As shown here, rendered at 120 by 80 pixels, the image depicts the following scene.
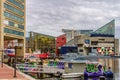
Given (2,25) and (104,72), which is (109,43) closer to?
(2,25)

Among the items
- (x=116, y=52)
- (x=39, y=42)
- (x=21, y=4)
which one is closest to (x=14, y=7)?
Result: (x=21, y=4)

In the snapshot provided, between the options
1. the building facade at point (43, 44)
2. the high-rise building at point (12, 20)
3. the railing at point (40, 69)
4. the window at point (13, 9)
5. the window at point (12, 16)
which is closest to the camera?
A: the railing at point (40, 69)

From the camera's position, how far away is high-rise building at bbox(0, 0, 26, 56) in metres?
93.6

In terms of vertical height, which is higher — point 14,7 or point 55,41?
point 14,7

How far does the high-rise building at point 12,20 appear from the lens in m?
93.6

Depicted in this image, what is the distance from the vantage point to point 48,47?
185m

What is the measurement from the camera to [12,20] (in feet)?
334

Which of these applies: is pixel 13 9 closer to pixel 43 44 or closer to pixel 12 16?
pixel 12 16

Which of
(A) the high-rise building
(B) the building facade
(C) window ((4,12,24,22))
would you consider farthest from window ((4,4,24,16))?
(B) the building facade

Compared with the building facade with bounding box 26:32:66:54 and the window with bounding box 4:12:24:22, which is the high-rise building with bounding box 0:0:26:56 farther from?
the building facade with bounding box 26:32:66:54

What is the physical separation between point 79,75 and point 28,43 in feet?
515

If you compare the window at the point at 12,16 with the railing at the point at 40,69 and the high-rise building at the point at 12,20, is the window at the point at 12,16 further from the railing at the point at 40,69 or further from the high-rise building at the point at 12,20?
the railing at the point at 40,69

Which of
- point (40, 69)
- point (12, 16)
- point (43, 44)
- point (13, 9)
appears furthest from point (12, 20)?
point (43, 44)

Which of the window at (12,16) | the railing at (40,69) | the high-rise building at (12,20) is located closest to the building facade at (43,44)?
the high-rise building at (12,20)
